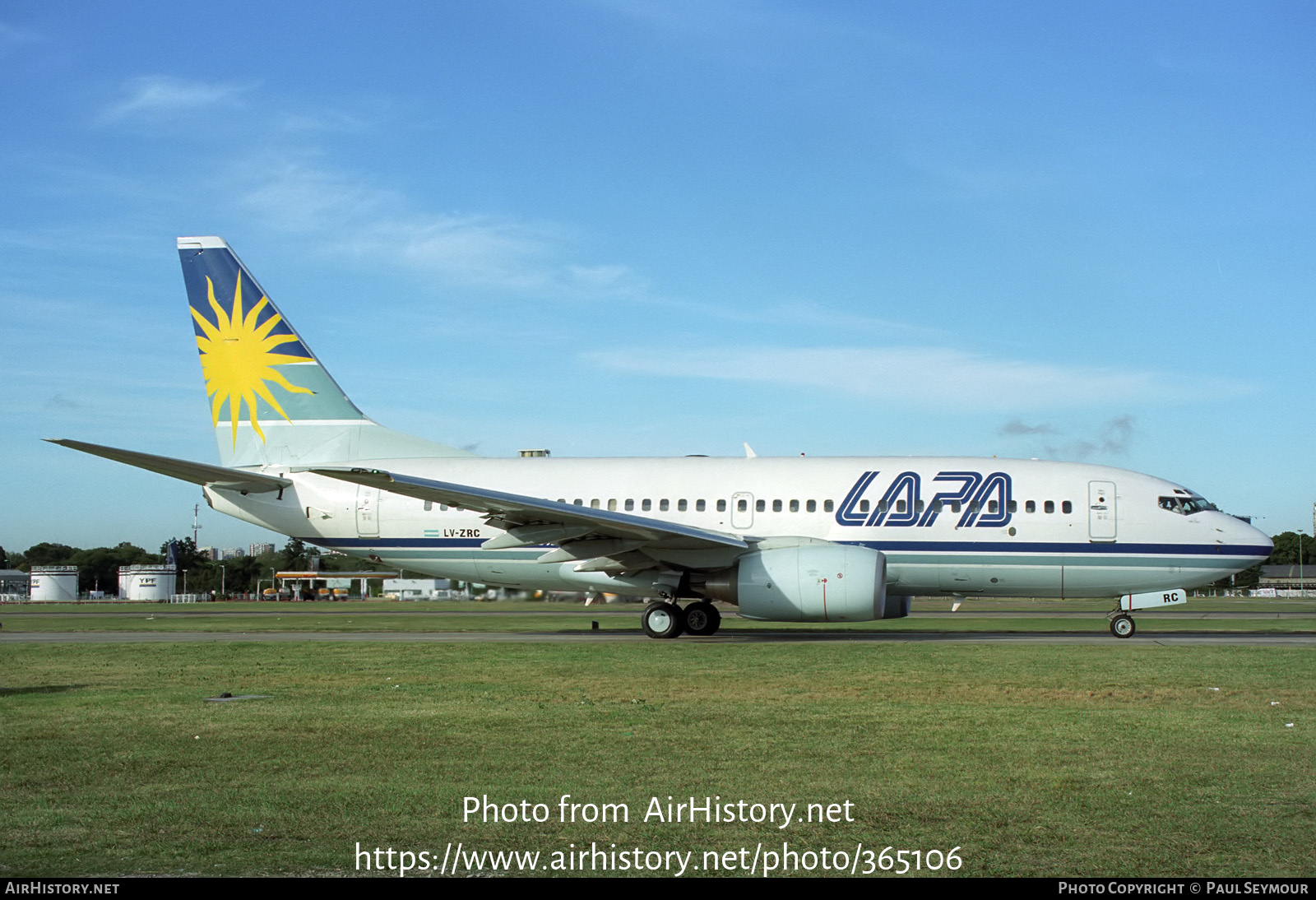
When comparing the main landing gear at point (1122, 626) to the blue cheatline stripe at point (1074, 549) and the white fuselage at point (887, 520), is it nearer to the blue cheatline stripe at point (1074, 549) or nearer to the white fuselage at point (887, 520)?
the white fuselage at point (887, 520)

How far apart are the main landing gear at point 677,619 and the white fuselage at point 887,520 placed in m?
0.92

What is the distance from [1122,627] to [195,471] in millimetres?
19305

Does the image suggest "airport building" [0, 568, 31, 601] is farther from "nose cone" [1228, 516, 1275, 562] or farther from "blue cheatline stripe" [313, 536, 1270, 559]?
"nose cone" [1228, 516, 1275, 562]

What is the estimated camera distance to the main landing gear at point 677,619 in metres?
22.3

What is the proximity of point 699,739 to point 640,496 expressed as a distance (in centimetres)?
1527

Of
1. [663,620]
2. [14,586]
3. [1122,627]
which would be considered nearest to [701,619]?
[663,620]

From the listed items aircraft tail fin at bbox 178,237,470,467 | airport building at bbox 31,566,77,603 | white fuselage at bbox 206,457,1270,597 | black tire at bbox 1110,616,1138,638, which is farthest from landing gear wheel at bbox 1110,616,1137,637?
airport building at bbox 31,566,77,603

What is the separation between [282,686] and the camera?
13.5 metres

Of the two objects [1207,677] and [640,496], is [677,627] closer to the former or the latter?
[640,496]

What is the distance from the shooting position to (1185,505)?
76.4 ft

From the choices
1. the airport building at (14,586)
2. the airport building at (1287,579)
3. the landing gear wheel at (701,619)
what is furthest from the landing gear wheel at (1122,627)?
the airport building at (14,586)

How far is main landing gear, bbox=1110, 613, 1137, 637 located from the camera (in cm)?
2197

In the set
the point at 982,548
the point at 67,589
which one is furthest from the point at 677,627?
the point at 67,589

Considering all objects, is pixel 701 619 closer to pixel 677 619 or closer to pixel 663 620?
pixel 677 619
